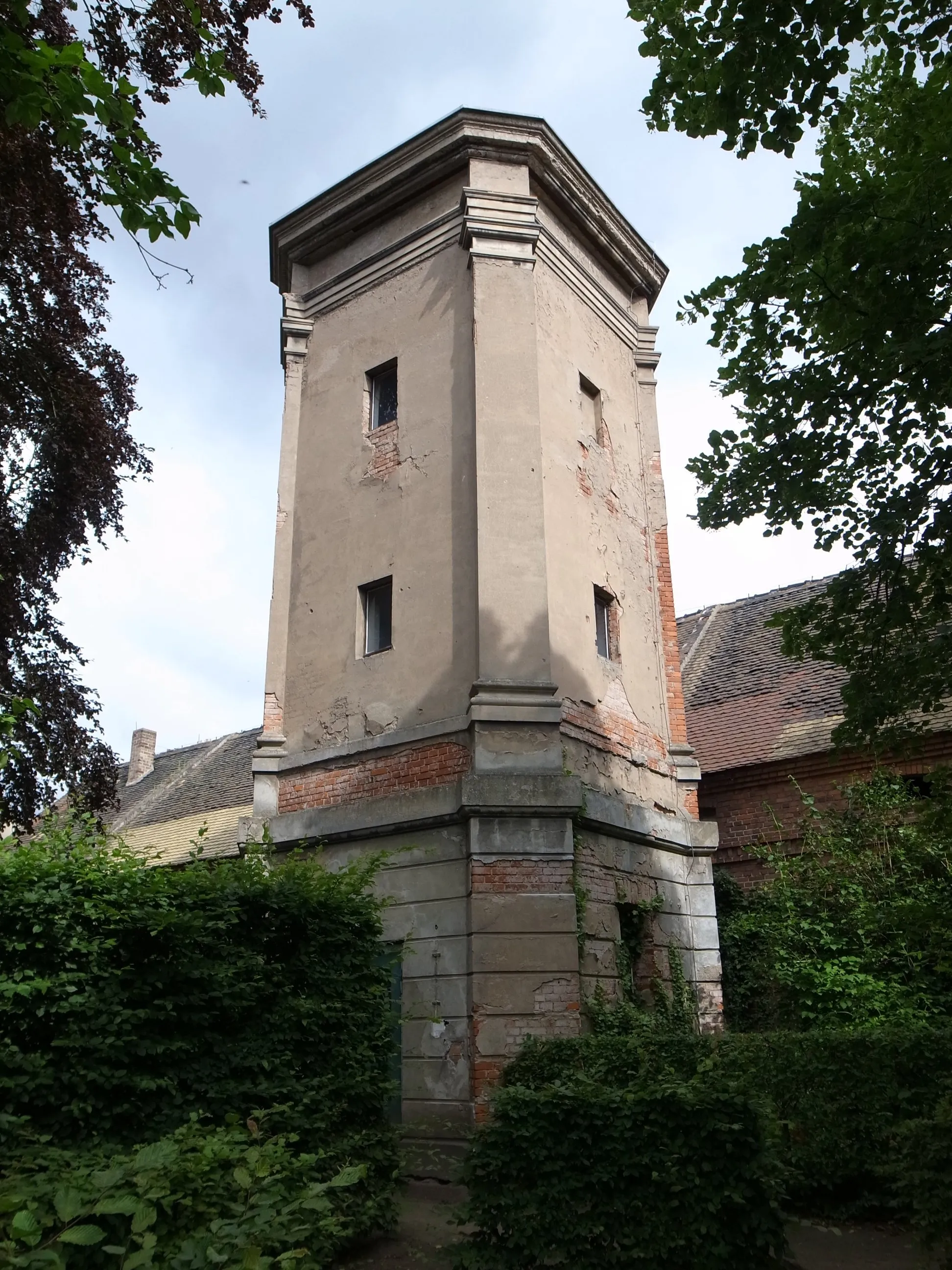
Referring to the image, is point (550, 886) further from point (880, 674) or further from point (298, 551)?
point (298, 551)

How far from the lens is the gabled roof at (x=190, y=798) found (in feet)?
71.2

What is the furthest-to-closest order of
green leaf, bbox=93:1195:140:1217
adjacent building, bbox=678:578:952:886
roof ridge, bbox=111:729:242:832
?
roof ridge, bbox=111:729:242:832 < adjacent building, bbox=678:578:952:886 < green leaf, bbox=93:1195:140:1217

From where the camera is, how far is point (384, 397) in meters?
13.8

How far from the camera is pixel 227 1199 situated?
16.4 ft

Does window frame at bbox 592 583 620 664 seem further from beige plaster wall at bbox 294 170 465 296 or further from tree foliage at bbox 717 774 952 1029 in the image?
beige plaster wall at bbox 294 170 465 296

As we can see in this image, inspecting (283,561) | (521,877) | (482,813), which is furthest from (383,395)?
(521,877)

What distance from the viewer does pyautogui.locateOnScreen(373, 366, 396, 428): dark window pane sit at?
13.6 meters

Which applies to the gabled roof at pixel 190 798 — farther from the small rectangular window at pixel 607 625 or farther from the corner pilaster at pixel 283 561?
the small rectangular window at pixel 607 625

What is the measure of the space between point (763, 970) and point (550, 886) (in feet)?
17.5

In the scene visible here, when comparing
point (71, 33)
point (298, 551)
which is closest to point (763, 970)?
point (298, 551)

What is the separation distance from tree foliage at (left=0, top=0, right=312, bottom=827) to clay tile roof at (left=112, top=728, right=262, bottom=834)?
10824mm

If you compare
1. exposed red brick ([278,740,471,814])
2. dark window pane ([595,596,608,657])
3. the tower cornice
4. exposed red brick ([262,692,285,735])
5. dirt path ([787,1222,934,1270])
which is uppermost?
the tower cornice

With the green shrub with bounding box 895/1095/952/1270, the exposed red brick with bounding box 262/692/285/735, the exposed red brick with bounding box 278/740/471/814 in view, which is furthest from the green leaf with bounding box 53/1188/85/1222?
the exposed red brick with bounding box 262/692/285/735

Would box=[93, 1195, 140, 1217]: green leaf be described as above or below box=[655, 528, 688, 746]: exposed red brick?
below
